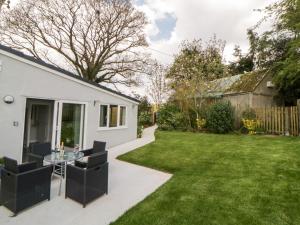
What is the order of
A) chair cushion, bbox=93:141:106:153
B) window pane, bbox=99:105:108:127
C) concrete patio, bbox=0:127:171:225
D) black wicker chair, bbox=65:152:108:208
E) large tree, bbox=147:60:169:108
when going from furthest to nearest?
large tree, bbox=147:60:169:108 < window pane, bbox=99:105:108:127 < chair cushion, bbox=93:141:106:153 < black wicker chair, bbox=65:152:108:208 < concrete patio, bbox=0:127:171:225

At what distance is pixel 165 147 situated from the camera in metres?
9.38

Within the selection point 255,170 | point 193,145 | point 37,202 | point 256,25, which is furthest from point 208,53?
point 37,202

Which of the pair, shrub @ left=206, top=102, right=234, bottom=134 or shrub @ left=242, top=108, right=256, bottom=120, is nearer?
shrub @ left=242, top=108, right=256, bottom=120

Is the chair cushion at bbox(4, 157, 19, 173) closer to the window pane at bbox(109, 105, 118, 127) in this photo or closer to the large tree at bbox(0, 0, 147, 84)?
the window pane at bbox(109, 105, 118, 127)

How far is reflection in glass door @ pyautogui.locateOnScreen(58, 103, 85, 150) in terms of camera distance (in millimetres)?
7855

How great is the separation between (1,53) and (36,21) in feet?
44.4

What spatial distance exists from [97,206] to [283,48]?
54.6ft

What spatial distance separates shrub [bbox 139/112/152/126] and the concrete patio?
14957 millimetres

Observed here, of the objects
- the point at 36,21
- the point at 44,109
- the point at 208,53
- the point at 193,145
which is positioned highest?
the point at 36,21

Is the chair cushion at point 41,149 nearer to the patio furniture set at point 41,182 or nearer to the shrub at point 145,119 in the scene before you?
the patio furniture set at point 41,182

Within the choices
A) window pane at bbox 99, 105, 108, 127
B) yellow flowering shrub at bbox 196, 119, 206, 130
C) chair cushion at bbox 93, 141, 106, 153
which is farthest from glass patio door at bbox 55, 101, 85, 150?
yellow flowering shrub at bbox 196, 119, 206, 130

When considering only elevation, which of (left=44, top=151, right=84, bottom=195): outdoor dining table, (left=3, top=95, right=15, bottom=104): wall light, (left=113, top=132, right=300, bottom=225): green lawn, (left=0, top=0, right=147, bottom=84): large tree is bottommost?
(left=113, top=132, right=300, bottom=225): green lawn

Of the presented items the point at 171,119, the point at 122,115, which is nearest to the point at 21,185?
the point at 122,115

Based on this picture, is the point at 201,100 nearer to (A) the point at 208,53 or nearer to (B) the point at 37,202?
(A) the point at 208,53
